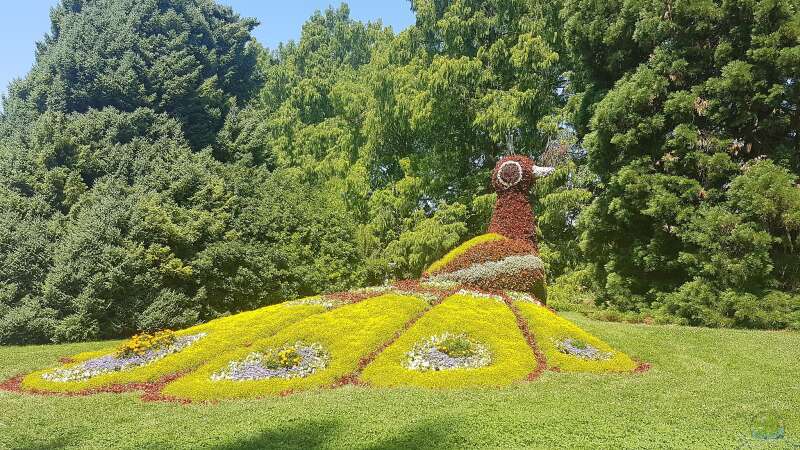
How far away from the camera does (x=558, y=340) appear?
13.4 metres

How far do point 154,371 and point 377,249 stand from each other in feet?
58.7

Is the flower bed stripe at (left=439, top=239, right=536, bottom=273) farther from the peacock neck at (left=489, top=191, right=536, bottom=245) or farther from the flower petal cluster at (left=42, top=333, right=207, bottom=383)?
the flower petal cluster at (left=42, top=333, right=207, bottom=383)

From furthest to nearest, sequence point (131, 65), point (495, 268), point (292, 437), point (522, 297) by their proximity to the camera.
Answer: point (131, 65)
point (495, 268)
point (522, 297)
point (292, 437)

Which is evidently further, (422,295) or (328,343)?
(422,295)

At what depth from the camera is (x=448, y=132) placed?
2928cm

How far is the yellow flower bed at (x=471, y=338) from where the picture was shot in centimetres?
1116

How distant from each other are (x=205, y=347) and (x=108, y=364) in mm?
2117

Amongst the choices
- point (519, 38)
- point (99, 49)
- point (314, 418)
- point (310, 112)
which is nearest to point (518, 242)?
point (314, 418)

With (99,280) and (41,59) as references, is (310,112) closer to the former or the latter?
(41,59)

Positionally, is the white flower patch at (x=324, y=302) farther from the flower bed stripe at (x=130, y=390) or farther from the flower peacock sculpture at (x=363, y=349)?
the flower bed stripe at (x=130, y=390)

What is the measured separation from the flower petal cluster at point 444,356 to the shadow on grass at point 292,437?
3.40 meters

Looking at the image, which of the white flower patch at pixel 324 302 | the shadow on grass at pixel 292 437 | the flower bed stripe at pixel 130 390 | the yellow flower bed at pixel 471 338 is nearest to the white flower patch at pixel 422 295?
the yellow flower bed at pixel 471 338

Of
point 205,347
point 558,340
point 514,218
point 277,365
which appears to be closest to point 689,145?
point 514,218

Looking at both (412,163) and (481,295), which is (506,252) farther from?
(412,163)
